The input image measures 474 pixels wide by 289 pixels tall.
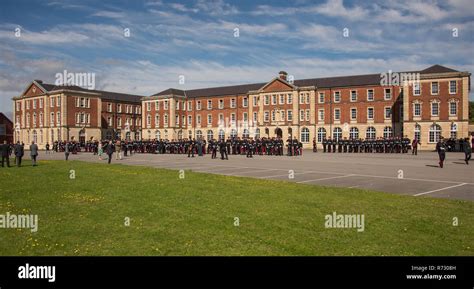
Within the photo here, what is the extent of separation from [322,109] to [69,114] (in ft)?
161

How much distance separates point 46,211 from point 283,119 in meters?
63.4

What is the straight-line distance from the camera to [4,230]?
25.7 feet

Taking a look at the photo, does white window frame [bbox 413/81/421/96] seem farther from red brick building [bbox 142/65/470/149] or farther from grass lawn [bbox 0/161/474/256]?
grass lawn [bbox 0/161/474/256]

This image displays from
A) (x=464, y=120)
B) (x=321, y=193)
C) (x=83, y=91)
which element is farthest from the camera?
(x=83, y=91)

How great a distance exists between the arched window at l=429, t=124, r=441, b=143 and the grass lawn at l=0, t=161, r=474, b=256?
48228mm

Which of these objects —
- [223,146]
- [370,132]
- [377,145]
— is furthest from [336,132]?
[223,146]

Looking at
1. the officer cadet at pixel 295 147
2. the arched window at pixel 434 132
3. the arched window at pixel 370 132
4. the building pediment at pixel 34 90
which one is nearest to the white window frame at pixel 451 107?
the arched window at pixel 434 132

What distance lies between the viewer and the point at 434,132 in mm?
54344

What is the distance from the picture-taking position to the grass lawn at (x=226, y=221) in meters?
6.54

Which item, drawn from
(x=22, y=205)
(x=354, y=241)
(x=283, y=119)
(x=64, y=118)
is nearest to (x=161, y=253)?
(x=354, y=241)

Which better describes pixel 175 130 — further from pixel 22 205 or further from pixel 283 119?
pixel 22 205

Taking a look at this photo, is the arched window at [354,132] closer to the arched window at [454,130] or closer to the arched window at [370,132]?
the arched window at [370,132]

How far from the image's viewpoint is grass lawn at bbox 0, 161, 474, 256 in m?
6.54

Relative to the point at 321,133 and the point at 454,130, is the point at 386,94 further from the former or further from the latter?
the point at 454,130
